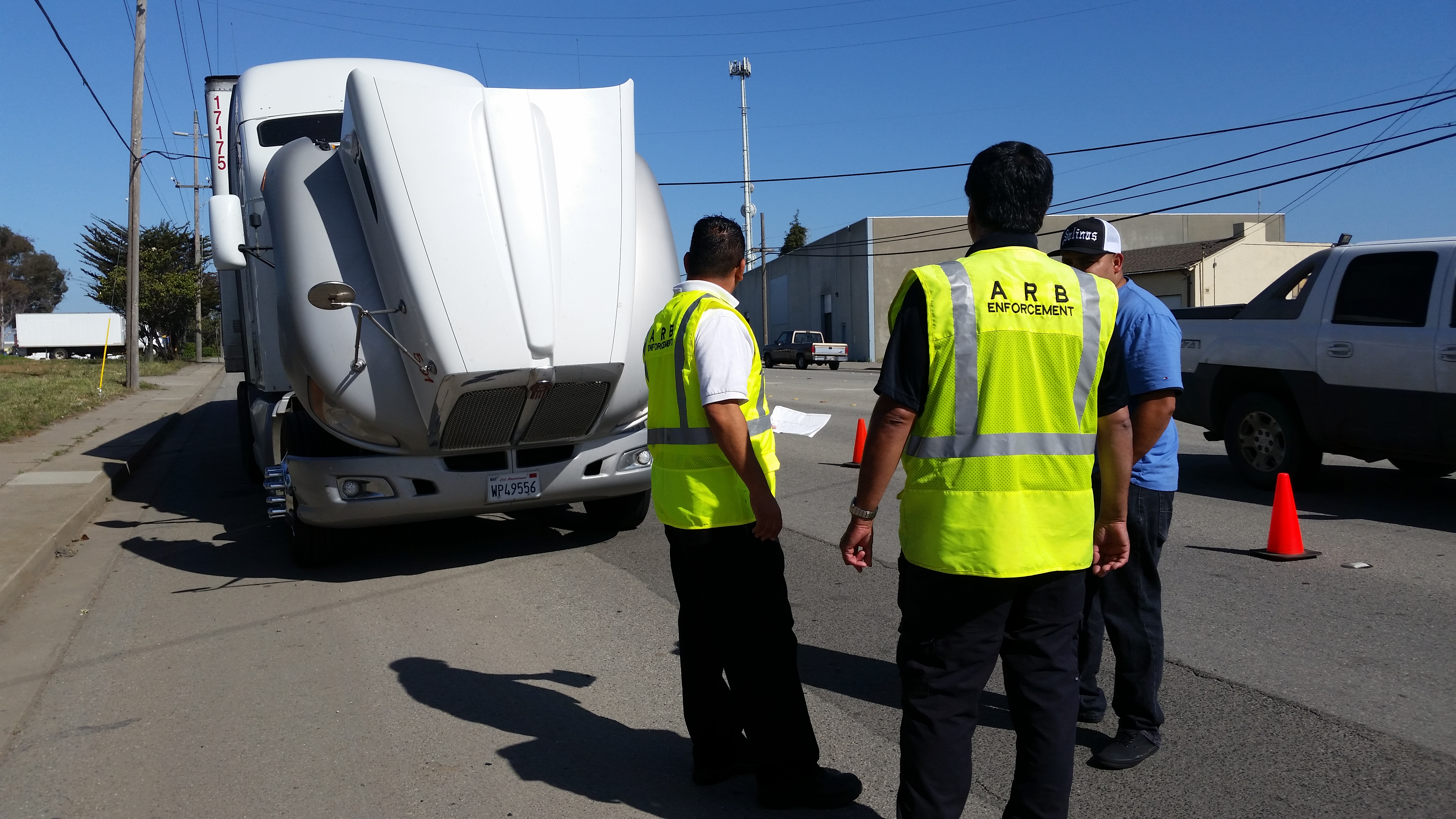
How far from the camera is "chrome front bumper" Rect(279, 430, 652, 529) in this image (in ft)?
22.1

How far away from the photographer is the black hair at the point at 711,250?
3.62 metres

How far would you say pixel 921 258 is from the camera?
170 feet

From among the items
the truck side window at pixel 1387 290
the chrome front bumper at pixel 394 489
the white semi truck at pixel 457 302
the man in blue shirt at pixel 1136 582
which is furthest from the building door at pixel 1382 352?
the chrome front bumper at pixel 394 489

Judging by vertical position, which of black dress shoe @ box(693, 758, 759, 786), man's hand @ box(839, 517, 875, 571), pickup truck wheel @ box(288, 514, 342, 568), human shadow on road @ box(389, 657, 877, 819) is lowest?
human shadow on road @ box(389, 657, 877, 819)

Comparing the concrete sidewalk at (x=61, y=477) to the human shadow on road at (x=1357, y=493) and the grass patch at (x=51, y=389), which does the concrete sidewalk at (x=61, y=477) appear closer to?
the grass patch at (x=51, y=389)

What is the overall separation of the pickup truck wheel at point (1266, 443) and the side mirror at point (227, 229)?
8.25 meters

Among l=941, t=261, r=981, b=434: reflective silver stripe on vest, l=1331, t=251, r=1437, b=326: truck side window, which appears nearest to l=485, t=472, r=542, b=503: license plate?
l=941, t=261, r=981, b=434: reflective silver stripe on vest

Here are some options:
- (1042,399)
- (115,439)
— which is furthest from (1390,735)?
(115,439)

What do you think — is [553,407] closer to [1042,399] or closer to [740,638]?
[740,638]

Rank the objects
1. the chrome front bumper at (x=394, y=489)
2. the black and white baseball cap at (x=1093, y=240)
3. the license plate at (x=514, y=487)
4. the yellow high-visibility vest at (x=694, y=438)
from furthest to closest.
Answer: the license plate at (x=514, y=487) → the chrome front bumper at (x=394, y=489) → the black and white baseball cap at (x=1093, y=240) → the yellow high-visibility vest at (x=694, y=438)

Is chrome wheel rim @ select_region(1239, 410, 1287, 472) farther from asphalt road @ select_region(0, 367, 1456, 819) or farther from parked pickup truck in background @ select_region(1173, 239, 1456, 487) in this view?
asphalt road @ select_region(0, 367, 1456, 819)

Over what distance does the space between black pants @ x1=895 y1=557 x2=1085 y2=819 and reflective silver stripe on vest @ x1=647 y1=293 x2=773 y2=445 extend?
2.53 feet

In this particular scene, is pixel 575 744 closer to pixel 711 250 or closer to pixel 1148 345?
pixel 711 250

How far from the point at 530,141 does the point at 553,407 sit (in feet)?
5.28
